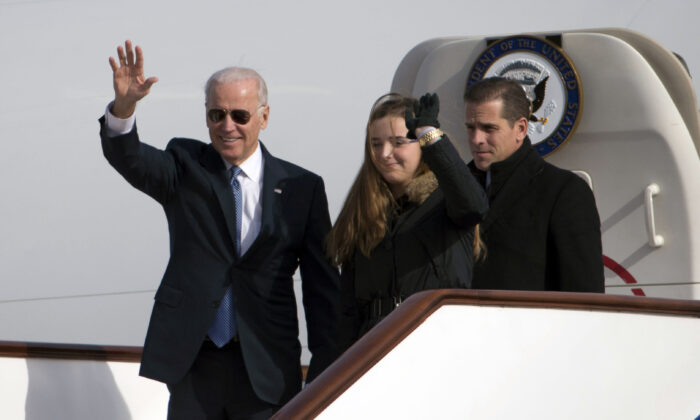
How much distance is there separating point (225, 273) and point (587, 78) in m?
1.80

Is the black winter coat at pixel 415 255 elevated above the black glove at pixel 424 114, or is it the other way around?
the black glove at pixel 424 114

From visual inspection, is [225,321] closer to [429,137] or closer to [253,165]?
[253,165]

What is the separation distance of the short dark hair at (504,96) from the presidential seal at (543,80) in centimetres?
106

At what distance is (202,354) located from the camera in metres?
2.44

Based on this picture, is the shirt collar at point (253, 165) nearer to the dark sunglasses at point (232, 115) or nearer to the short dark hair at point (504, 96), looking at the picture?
the dark sunglasses at point (232, 115)

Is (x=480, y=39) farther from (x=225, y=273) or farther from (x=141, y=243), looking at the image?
(x=225, y=273)

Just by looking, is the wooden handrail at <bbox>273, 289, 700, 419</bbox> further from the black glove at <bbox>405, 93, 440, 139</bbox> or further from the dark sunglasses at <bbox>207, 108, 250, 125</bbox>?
the dark sunglasses at <bbox>207, 108, 250, 125</bbox>

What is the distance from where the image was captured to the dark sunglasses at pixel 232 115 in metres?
2.41

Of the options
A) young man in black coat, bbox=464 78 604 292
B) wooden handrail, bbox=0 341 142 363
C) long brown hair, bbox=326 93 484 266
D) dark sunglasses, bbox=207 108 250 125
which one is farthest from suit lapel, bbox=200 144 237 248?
wooden handrail, bbox=0 341 142 363

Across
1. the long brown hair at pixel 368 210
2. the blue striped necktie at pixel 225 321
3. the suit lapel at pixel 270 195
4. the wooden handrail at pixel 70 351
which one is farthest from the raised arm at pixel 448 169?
the wooden handrail at pixel 70 351

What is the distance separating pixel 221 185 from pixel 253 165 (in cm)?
12

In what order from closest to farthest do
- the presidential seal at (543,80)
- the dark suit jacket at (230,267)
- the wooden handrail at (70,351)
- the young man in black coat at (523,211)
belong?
the dark suit jacket at (230,267) → the young man in black coat at (523,211) → the wooden handrail at (70,351) → the presidential seal at (543,80)

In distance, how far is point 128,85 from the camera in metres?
2.31

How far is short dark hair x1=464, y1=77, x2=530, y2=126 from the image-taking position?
2582mm
